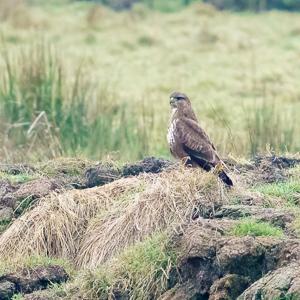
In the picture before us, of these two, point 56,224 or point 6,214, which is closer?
point 56,224

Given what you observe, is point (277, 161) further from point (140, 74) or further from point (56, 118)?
point (140, 74)

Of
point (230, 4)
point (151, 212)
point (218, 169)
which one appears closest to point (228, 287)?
point (151, 212)

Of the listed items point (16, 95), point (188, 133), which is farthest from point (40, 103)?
point (188, 133)

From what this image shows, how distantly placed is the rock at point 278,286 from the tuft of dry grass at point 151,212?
1.34 m

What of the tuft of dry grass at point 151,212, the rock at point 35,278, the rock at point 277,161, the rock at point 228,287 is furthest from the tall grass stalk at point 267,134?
the rock at point 228,287

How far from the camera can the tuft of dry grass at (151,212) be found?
8828 mm

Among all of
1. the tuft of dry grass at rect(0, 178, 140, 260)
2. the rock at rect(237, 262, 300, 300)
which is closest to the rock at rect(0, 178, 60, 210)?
the tuft of dry grass at rect(0, 178, 140, 260)

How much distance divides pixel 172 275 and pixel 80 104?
250 inches

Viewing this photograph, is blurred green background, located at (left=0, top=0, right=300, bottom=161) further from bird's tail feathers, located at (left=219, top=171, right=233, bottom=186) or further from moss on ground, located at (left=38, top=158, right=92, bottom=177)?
bird's tail feathers, located at (left=219, top=171, right=233, bottom=186)

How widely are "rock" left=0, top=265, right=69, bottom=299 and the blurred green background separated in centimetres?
358

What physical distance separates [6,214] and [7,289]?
1.18 metres

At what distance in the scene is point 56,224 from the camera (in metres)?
9.24

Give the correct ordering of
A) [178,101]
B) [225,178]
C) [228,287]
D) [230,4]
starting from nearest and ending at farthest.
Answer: [228,287] → [225,178] → [178,101] → [230,4]

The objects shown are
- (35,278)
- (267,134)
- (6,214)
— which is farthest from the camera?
(267,134)
